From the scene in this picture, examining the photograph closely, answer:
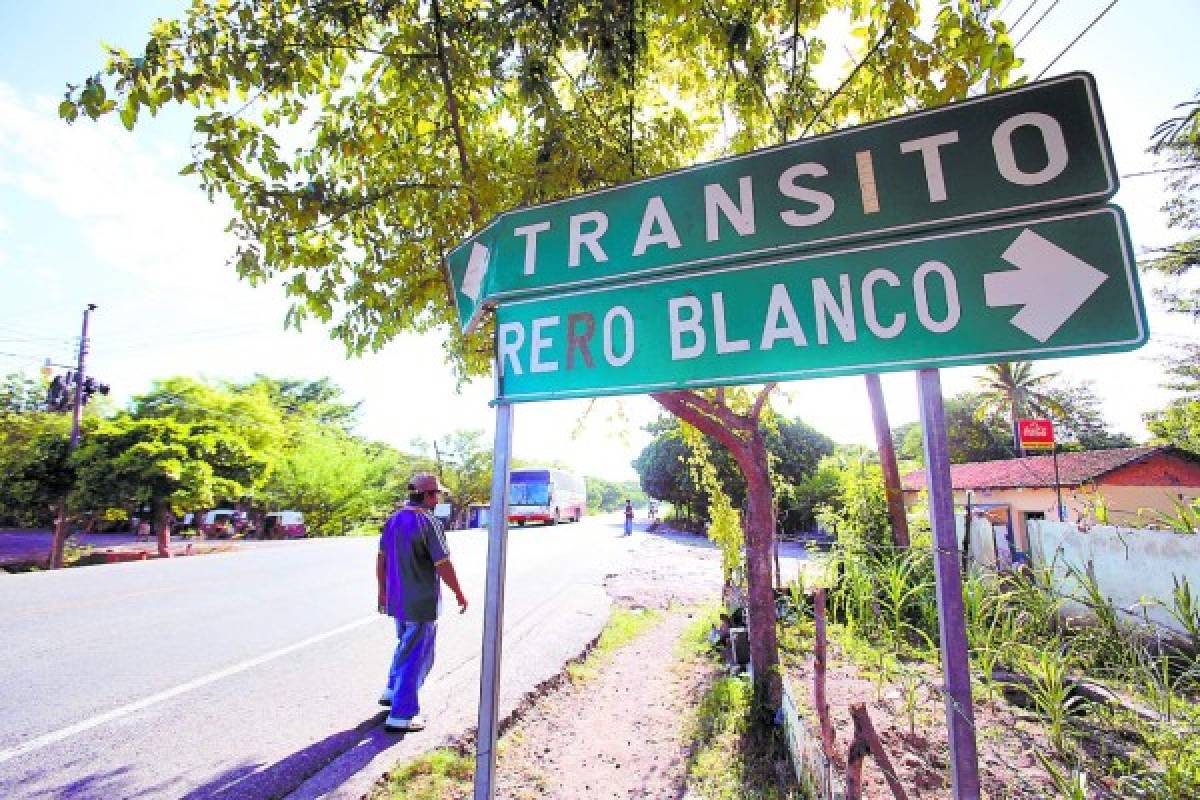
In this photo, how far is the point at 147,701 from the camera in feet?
14.3

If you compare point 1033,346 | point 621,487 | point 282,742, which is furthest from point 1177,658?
point 621,487

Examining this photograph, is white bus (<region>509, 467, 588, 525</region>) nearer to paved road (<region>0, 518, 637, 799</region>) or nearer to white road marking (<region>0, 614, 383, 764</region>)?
paved road (<region>0, 518, 637, 799</region>)

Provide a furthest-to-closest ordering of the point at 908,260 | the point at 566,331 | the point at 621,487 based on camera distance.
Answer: the point at 621,487 < the point at 566,331 < the point at 908,260

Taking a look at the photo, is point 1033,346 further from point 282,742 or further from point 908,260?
point 282,742

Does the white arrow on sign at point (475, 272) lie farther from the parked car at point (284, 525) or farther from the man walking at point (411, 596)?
the parked car at point (284, 525)

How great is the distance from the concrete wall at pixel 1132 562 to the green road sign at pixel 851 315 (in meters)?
5.98

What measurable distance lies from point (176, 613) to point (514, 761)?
5.92 meters

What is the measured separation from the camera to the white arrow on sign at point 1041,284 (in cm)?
121

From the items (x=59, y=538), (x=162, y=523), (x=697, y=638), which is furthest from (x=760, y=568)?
(x=59, y=538)

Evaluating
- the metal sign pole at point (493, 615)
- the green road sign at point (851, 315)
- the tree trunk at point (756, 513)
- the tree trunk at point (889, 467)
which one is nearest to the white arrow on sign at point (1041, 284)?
the green road sign at point (851, 315)

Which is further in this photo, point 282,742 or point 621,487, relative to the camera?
point 621,487

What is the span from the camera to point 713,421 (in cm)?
438

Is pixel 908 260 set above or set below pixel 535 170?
below

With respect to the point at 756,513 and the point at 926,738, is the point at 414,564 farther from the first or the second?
the point at 926,738
